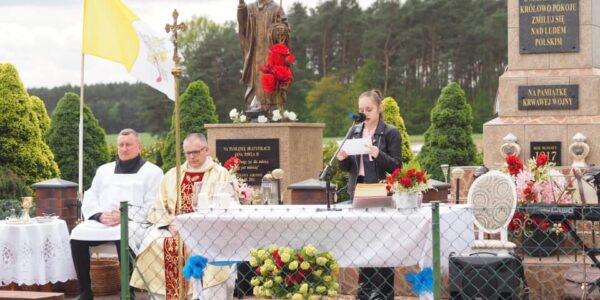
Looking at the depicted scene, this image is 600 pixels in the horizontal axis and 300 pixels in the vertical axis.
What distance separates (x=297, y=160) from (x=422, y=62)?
2513cm

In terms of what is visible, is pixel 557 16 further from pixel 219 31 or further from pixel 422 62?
pixel 219 31

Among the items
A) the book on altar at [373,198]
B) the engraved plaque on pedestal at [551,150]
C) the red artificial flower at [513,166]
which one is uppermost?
the engraved plaque on pedestal at [551,150]

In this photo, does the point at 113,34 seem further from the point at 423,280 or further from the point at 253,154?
the point at 423,280

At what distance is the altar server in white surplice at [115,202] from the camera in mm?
8125

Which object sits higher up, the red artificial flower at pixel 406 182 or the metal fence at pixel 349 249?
the red artificial flower at pixel 406 182

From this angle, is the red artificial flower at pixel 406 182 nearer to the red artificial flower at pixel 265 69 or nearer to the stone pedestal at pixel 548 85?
the stone pedestal at pixel 548 85

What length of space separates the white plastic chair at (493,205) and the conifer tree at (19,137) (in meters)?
12.3

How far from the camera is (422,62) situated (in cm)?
3778

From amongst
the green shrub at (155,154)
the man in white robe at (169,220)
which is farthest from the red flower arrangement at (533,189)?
the green shrub at (155,154)

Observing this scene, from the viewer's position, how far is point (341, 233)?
605cm

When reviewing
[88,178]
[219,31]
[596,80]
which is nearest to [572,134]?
[596,80]

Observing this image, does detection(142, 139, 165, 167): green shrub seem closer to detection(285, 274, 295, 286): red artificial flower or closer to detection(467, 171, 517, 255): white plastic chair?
detection(467, 171, 517, 255): white plastic chair

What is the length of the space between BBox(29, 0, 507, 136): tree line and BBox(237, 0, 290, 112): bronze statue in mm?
21868

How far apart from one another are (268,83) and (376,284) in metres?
6.75
